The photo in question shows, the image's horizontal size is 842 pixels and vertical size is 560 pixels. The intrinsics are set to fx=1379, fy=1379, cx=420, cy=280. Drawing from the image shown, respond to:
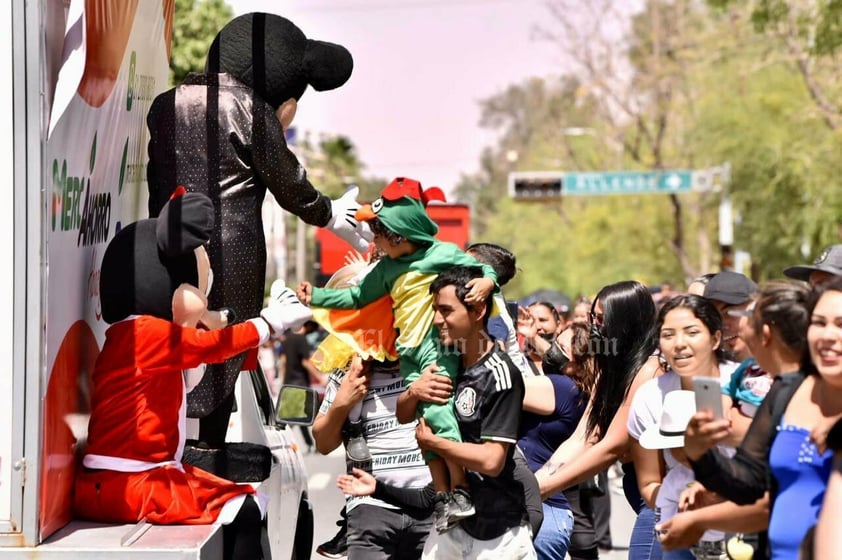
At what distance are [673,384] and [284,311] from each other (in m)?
1.44

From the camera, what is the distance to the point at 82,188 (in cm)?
456

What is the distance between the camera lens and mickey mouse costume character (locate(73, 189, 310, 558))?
4.47m

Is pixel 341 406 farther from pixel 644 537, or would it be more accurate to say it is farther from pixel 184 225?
pixel 644 537

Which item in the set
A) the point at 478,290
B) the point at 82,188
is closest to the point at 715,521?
the point at 478,290

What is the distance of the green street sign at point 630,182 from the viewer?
3781 cm

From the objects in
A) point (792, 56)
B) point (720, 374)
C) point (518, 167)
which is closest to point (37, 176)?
point (720, 374)

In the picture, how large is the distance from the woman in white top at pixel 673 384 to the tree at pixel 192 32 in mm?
15379

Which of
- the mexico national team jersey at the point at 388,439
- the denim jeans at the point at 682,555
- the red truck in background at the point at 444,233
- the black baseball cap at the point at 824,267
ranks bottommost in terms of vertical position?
the red truck in background at the point at 444,233

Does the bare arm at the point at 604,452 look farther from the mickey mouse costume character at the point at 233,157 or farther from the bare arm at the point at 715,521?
the mickey mouse costume character at the point at 233,157

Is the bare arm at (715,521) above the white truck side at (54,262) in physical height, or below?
below

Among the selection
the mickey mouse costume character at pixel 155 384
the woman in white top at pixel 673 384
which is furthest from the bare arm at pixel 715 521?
the mickey mouse costume character at pixel 155 384

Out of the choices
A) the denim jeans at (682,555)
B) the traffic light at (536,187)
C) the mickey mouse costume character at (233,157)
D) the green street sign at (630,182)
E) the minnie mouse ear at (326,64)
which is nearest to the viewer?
the denim jeans at (682,555)

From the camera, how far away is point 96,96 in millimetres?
4734

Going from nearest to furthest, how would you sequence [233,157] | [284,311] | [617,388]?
[284,311] → [233,157] → [617,388]
